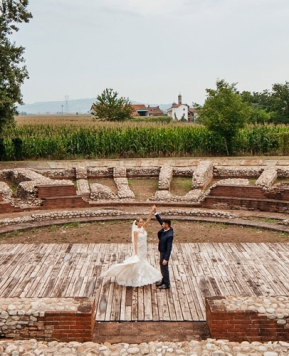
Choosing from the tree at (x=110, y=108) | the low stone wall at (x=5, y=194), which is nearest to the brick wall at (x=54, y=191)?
the low stone wall at (x=5, y=194)

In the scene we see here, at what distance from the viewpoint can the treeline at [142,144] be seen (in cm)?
2403

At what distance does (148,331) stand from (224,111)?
1842cm

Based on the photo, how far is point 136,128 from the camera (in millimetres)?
26172

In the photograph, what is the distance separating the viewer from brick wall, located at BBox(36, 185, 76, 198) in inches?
581

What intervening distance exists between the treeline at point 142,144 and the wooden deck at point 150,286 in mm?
14273

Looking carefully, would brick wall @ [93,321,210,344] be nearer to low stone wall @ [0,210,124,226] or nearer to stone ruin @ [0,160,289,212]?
low stone wall @ [0,210,124,226]

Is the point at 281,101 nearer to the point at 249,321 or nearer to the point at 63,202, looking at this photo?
the point at 63,202

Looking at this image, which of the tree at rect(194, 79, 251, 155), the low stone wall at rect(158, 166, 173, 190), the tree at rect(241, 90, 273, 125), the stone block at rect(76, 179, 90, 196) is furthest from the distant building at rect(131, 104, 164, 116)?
the stone block at rect(76, 179, 90, 196)

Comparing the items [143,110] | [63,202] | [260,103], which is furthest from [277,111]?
[143,110]

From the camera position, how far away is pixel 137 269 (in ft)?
26.0

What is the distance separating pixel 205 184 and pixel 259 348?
11.6 m

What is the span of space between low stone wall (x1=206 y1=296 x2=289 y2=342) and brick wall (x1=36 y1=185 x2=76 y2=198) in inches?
380

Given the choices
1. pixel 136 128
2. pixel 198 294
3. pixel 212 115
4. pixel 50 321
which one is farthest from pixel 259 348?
pixel 136 128

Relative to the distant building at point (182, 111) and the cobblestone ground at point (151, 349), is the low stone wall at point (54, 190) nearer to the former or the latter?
the cobblestone ground at point (151, 349)
